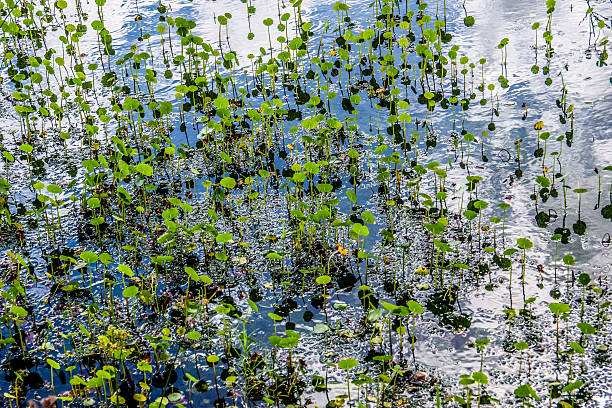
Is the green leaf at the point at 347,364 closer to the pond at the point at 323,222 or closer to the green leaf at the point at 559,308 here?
the pond at the point at 323,222

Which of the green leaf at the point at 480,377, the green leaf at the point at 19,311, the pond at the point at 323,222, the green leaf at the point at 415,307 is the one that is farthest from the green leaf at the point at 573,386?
the green leaf at the point at 19,311

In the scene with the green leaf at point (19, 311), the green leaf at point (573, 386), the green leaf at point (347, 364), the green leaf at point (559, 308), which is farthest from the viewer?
the green leaf at point (19, 311)

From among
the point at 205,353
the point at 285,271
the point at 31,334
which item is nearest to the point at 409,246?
the point at 285,271

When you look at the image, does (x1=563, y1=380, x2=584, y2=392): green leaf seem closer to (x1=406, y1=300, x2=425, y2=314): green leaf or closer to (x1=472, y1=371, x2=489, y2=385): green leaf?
(x1=472, y1=371, x2=489, y2=385): green leaf

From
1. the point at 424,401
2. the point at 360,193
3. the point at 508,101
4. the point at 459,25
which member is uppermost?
the point at 459,25

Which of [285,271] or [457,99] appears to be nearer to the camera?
[285,271]

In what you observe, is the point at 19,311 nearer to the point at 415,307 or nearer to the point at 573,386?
the point at 415,307

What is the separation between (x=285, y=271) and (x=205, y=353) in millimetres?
669

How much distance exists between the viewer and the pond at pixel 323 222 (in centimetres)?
305

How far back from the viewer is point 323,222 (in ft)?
12.6

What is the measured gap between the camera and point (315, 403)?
2930mm

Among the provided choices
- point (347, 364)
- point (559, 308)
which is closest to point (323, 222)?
point (347, 364)

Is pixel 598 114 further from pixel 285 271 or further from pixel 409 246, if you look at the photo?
pixel 285 271

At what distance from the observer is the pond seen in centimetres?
305
